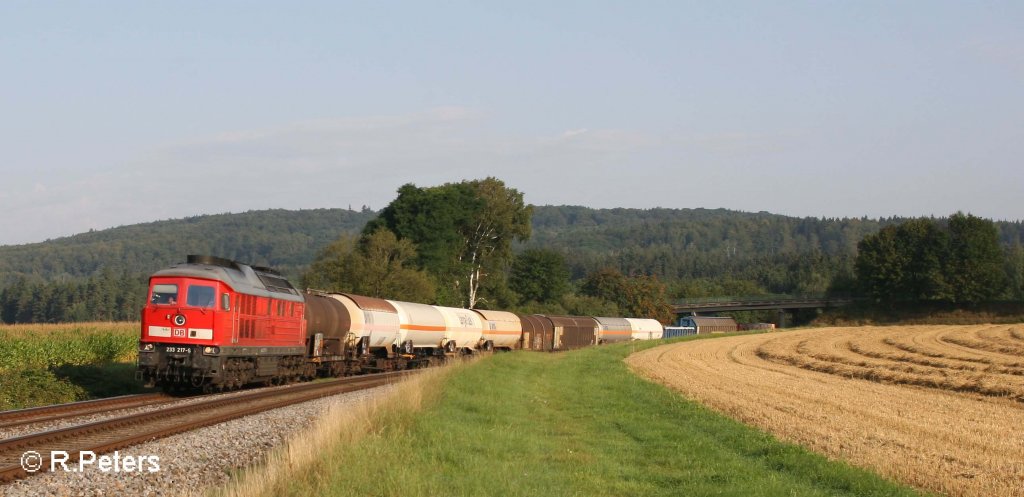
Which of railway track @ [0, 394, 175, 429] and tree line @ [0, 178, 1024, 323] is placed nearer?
railway track @ [0, 394, 175, 429]

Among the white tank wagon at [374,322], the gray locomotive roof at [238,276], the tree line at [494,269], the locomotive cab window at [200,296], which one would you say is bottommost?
the white tank wagon at [374,322]

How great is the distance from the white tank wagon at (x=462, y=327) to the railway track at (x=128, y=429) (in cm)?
2144

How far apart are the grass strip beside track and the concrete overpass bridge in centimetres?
12017

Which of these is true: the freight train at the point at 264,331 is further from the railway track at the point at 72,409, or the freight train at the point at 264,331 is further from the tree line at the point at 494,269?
the tree line at the point at 494,269

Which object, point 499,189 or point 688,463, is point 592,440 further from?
point 499,189

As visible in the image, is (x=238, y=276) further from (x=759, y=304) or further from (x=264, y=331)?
(x=759, y=304)

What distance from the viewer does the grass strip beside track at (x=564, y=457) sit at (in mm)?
12672

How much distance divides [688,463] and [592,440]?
3.67 m

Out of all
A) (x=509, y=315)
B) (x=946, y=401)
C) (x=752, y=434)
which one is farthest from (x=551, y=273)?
(x=752, y=434)

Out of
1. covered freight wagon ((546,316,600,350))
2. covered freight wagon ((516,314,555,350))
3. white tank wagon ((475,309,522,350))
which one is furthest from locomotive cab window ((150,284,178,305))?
covered freight wagon ((546,316,600,350))

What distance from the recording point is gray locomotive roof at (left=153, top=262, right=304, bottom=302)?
28.2m

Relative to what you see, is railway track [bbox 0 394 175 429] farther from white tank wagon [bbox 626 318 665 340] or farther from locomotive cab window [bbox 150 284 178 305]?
white tank wagon [bbox 626 318 665 340]

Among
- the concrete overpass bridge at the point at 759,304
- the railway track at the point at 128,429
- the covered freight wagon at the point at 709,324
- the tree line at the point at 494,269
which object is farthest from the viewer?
the concrete overpass bridge at the point at 759,304

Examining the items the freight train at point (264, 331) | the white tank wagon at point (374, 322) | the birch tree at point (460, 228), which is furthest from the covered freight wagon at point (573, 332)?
the white tank wagon at point (374, 322)
